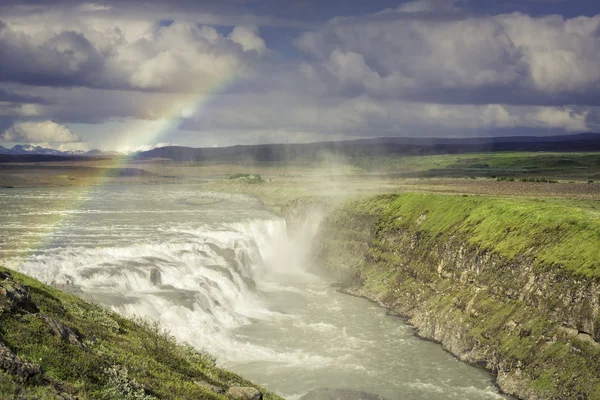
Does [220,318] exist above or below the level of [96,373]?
below

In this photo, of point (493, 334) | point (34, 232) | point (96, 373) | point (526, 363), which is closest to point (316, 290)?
point (493, 334)

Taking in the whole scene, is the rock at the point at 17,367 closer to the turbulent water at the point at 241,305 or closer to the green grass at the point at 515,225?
the turbulent water at the point at 241,305

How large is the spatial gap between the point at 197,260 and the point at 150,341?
33.9 metres

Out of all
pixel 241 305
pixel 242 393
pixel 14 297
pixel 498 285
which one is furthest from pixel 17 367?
pixel 241 305

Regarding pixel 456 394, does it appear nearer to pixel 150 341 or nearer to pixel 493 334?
pixel 493 334

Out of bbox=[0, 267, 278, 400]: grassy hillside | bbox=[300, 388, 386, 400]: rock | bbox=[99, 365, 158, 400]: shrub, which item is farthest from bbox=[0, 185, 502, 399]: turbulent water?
bbox=[99, 365, 158, 400]: shrub

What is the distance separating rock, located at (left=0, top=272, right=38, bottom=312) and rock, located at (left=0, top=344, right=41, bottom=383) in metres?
4.10

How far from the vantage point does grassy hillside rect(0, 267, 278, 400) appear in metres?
12.4

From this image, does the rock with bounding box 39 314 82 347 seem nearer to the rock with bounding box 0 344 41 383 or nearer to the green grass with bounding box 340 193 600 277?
the rock with bounding box 0 344 41 383

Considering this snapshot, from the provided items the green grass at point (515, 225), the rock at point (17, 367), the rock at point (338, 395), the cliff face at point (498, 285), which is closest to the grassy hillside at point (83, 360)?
the rock at point (17, 367)

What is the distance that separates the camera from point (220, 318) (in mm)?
44906

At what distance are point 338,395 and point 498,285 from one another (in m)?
16.5

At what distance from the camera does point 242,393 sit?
18641 mm

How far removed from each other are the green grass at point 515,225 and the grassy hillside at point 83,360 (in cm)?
2484
